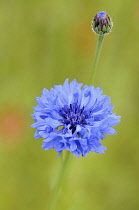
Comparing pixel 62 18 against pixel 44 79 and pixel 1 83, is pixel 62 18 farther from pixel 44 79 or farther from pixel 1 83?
pixel 1 83

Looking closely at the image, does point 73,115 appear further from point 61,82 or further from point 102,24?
point 61,82

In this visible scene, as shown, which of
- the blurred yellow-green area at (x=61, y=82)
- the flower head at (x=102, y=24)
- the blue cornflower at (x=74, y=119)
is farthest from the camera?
the blurred yellow-green area at (x=61, y=82)

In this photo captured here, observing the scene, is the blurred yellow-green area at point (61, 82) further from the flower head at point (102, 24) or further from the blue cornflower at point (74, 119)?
the flower head at point (102, 24)

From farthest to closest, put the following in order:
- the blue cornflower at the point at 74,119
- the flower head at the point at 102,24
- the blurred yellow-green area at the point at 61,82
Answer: the blurred yellow-green area at the point at 61,82, the flower head at the point at 102,24, the blue cornflower at the point at 74,119

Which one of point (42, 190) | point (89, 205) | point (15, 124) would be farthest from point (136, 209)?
point (15, 124)

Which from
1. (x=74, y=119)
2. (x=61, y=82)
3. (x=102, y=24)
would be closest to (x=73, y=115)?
(x=74, y=119)

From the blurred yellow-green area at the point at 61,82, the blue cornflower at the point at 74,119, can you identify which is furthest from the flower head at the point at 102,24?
the blurred yellow-green area at the point at 61,82

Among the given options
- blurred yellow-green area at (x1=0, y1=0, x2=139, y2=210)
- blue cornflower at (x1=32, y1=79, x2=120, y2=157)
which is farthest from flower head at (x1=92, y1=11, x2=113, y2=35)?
blurred yellow-green area at (x1=0, y1=0, x2=139, y2=210)
